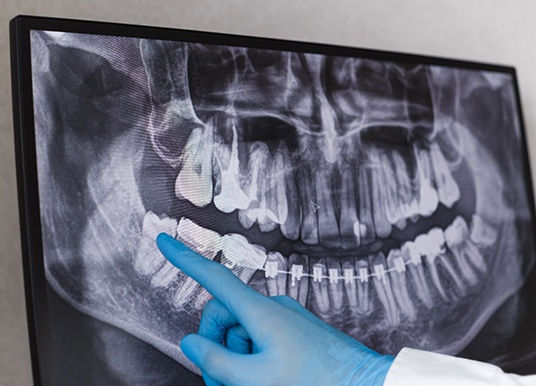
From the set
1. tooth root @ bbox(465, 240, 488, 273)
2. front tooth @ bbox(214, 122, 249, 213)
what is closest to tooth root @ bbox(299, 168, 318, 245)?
front tooth @ bbox(214, 122, 249, 213)

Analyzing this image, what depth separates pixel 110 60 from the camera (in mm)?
1122

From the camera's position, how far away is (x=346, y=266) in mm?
1303

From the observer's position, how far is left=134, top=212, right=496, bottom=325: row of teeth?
1.14 m

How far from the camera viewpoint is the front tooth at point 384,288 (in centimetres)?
134

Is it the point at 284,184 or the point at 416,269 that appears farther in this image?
the point at 416,269

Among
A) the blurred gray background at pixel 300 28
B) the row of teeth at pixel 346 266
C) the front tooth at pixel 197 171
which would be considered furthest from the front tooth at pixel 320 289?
the blurred gray background at pixel 300 28

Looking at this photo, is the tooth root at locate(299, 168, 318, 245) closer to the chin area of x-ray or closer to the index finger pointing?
the chin area of x-ray

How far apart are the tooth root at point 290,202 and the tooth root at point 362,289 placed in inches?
5.3

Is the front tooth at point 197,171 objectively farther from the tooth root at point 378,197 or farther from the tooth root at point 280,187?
the tooth root at point 378,197

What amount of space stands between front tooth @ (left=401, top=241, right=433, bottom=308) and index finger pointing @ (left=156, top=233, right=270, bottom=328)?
0.43 meters

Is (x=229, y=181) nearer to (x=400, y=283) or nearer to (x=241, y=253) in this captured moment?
(x=241, y=253)

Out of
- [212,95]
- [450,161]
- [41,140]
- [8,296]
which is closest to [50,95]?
[41,140]

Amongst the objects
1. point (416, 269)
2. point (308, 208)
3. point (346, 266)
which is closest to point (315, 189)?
point (308, 208)

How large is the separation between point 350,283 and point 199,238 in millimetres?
289
